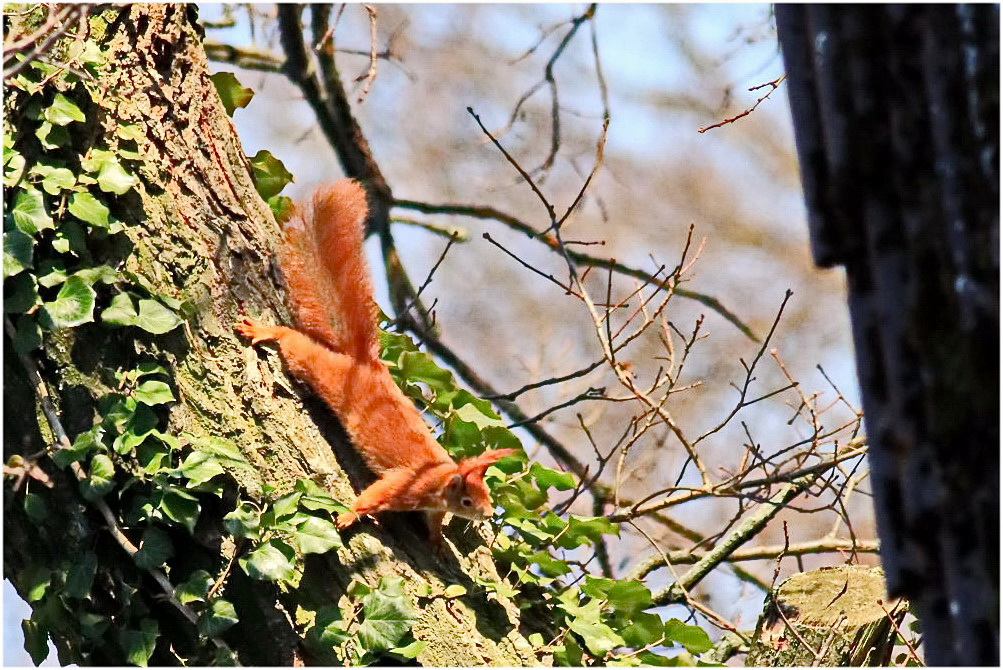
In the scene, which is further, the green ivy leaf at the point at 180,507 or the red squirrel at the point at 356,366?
the red squirrel at the point at 356,366

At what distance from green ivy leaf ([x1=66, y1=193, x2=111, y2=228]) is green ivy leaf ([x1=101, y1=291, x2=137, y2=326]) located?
160 mm

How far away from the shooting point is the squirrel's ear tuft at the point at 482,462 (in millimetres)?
2887

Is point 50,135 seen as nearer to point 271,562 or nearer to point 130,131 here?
point 130,131

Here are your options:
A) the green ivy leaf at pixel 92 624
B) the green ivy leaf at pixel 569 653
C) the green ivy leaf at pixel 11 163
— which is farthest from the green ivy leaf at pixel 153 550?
the green ivy leaf at pixel 569 653

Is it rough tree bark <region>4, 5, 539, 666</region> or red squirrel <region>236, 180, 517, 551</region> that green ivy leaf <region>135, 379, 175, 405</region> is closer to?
rough tree bark <region>4, 5, 539, 666</region>

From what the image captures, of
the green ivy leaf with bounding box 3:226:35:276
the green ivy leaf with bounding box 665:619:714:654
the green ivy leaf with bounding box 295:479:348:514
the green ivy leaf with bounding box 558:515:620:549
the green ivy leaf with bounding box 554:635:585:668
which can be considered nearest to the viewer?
the green ivy leaf with bounding box 3:226:35:276

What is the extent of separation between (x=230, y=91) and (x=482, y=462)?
49.5 inches

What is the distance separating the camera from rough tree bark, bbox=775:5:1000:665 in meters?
0.98

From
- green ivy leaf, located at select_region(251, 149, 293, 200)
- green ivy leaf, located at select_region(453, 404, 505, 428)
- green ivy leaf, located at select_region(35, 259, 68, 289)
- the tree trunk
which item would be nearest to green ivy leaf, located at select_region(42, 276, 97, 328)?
green ivy leaf, located at select_region(35, 259, 68, 289)

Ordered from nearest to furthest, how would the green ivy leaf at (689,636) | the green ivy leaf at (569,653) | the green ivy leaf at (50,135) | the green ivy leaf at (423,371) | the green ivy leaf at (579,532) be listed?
the green ivy leaf at (50,135), the green ivy leaf at (569,653), the green ivy leaf at (689,636), the green ivy leaf at (579,532), the green ivy leaf at (423,371)

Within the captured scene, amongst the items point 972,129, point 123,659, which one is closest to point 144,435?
point 123,659

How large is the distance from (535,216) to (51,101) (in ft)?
11.7

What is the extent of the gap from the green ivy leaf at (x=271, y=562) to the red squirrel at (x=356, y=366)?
0.39 metres

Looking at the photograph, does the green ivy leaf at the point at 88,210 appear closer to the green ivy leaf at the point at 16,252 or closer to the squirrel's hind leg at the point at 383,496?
the green ivy leaf at the point at 16,252
